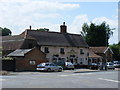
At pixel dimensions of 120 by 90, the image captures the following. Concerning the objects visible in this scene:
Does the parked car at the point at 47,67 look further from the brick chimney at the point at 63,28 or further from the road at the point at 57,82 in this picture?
the brick chimney at the point at 63,28

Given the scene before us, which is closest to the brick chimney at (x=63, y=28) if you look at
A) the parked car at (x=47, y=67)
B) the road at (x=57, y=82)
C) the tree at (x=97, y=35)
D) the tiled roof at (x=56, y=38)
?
the tiled roof at (x=56, y=38)

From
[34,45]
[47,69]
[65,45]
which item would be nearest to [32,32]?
[34,45]

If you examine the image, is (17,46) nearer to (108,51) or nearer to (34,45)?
(34,45)

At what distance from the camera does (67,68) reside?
47812 millimetres

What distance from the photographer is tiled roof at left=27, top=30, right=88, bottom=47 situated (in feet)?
177

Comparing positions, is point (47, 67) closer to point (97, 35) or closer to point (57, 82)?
point (57, 82)

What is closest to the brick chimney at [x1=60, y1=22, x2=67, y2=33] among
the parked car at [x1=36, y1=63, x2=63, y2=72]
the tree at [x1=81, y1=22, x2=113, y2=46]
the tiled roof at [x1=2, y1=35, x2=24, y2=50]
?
the tiled roof at [x1=2, y1=35, x2=24, y2=50]

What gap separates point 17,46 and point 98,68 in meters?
16.5

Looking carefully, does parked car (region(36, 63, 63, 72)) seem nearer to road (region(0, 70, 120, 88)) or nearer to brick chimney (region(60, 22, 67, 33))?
road (region(0, 70, 120, 88))

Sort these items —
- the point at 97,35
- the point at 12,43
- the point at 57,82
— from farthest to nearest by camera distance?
the point at 97,35 < the point at 12,43 < the point at 57,82

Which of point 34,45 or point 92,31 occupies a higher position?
point 92,31

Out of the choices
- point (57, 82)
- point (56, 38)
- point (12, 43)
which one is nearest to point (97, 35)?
point (56, 38)

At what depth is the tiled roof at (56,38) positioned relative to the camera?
2128 inches

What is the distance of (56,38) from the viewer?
190ft
